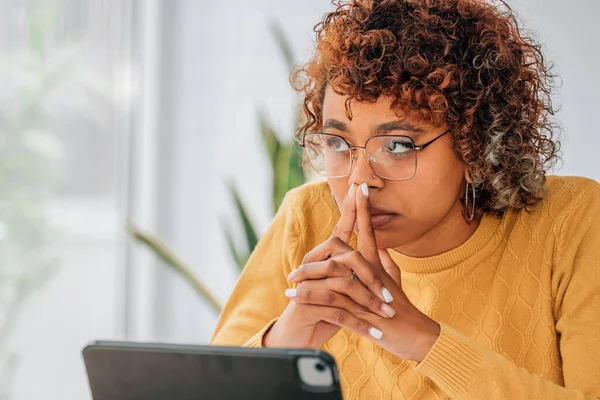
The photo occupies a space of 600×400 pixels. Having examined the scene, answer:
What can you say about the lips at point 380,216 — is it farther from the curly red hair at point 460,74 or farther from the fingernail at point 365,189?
the curly red hair at point 460,74

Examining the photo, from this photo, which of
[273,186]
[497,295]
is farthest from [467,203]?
[273,186]

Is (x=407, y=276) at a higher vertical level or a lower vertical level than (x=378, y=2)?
lower

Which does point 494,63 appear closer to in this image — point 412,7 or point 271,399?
point 412,7

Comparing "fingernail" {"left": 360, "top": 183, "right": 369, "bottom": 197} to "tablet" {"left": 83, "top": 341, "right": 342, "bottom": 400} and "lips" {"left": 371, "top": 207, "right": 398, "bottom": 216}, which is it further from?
"tablet" {"left": 83, "top": 341, "right": 342, "bottom": 400}

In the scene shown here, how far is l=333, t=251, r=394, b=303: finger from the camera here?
4.29 ft

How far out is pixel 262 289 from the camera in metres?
→ 1.72

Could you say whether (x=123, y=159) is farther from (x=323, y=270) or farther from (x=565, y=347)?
(x=565, y=347)

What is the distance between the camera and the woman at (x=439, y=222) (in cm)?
134

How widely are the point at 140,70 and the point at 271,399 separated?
2937 mm

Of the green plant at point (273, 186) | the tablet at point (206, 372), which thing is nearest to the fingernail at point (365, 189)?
the tablet at point (206, 372)

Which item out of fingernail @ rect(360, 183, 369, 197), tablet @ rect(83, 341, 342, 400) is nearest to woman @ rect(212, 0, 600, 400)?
fingernail @ rect(360, 183, 369, 197)

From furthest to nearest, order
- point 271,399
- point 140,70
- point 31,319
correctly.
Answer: point 140,70, point 31,319, point 271,399

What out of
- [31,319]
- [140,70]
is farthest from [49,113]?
[31,319]

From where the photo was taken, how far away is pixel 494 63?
5.03 ft
